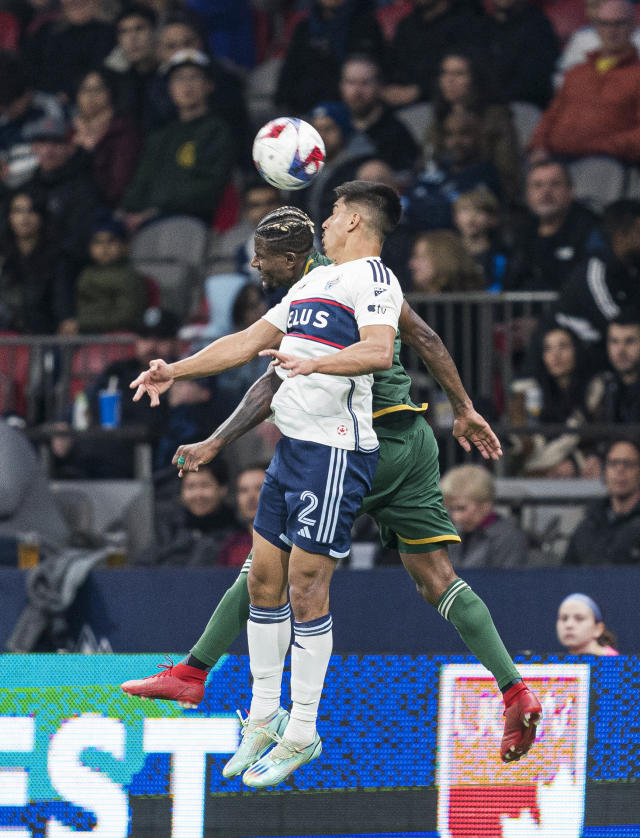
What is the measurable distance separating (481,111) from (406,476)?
599cm

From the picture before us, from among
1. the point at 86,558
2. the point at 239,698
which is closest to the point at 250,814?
the point at 239,698

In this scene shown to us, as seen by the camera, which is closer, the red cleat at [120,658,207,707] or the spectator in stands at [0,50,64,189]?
the red cleat at [120,658,207,707]

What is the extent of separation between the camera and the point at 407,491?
5.86m

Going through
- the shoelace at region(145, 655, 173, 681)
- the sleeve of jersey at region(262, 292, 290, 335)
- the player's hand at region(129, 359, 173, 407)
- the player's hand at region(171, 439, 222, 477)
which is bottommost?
the shoelace at region(145, 655, 173, 681)

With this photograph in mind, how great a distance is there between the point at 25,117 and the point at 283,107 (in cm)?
238

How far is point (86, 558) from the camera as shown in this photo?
29.6 ft

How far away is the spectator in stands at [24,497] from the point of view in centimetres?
960

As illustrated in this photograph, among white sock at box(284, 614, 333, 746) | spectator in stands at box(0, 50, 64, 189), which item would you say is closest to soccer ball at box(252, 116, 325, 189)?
white sock at box(284, 614, 333, 746)

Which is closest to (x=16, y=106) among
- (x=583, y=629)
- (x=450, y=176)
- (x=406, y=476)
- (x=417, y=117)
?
(x=417, y=117)

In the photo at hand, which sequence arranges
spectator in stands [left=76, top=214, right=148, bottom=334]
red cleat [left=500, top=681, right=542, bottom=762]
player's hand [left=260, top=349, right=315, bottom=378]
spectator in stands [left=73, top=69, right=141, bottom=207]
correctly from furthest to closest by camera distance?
spectator in stands [left=73, top=69, right=141, bottom=207] < spectator in stands [left=76, top=214, right=148, bottom=334] < red cleat [left=500, top=681, right=542, bottom=762] < player's hand [left=260, top=349, right=315, bottom=378]

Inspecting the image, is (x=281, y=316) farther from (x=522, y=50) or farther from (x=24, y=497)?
(x=522, y=50)

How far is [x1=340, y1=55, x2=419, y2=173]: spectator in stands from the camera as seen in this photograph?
1170cm

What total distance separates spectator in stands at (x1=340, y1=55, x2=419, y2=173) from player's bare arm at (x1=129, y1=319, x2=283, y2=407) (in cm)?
610

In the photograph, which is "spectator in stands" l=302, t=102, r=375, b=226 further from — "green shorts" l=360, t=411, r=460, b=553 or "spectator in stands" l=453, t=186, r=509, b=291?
"green shorts" l=360, t=411, r=460, b=553
